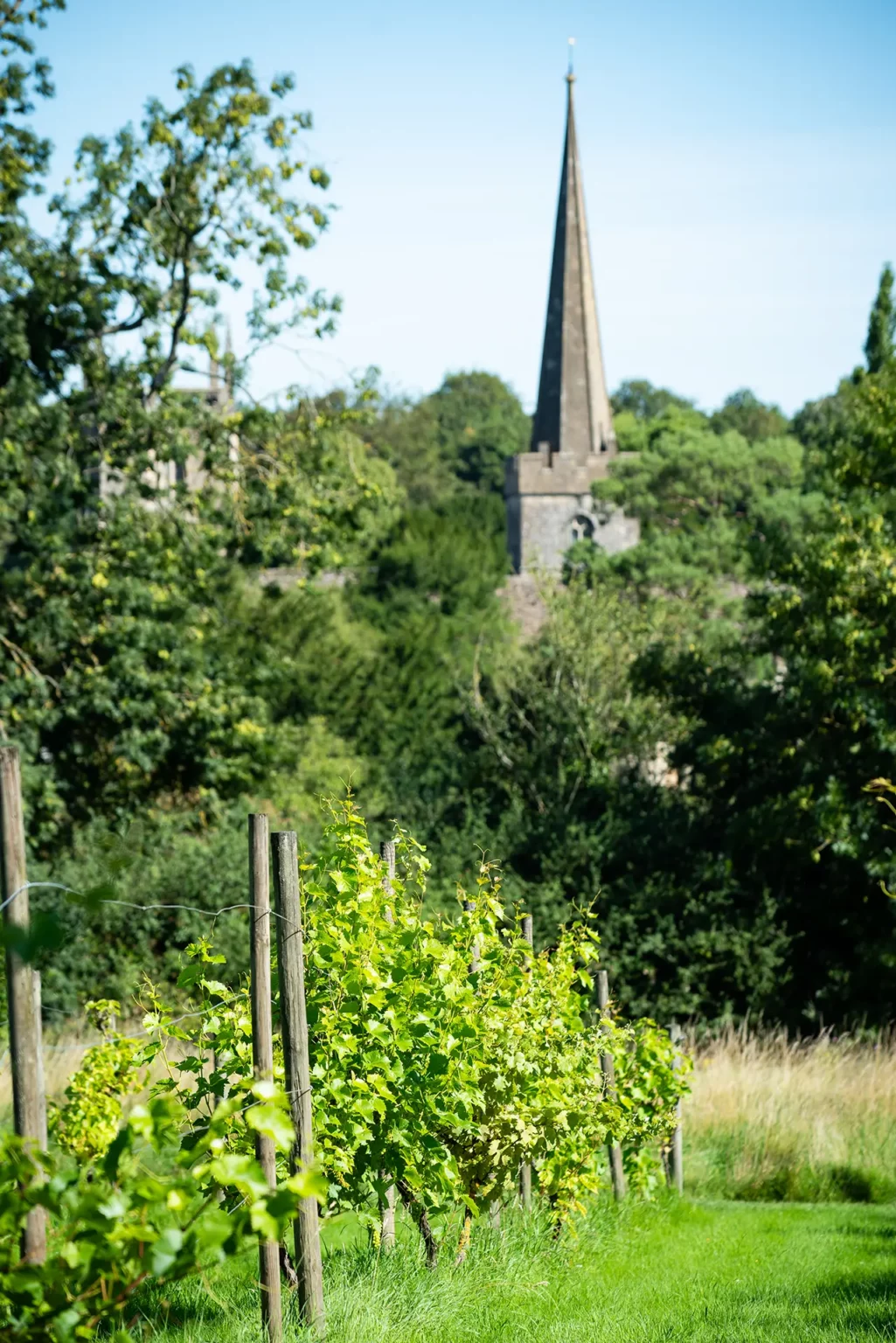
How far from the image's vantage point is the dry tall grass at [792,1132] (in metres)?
9.26

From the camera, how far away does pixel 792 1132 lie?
377 inches

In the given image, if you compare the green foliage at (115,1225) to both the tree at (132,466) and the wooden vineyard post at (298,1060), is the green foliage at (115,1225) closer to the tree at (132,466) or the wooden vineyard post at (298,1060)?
the wooden vineyard post at (298,1060)

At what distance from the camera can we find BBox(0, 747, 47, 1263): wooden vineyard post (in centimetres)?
294

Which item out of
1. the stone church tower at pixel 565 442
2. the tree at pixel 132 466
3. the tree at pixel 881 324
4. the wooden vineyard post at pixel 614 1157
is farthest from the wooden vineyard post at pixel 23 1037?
the stone church tower at pixel 565 442

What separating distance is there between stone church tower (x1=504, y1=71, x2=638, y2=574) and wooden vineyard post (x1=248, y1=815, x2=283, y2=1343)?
54479mm

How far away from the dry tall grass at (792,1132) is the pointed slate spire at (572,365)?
Answer: 51.5 meters

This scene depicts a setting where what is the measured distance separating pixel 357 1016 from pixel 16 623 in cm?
1310

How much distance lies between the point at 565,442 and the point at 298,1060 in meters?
57.8

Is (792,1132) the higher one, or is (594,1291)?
(594,1291)

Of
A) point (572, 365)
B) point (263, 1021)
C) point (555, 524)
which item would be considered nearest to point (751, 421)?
point (572, 365)

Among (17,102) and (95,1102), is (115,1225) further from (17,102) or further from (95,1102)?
(17,102)

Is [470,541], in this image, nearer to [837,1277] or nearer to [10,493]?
[10,493]

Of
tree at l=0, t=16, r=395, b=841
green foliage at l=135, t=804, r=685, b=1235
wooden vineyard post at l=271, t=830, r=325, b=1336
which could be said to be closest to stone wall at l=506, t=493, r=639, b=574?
tree at l=0, t=16, r=395, b=841

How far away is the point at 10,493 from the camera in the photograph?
16219mm
